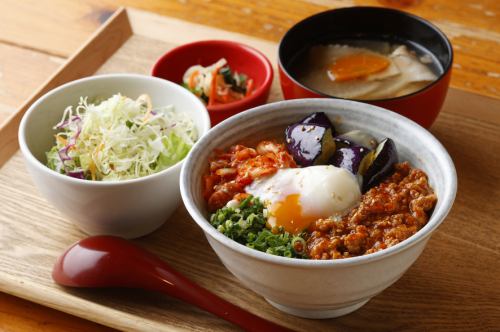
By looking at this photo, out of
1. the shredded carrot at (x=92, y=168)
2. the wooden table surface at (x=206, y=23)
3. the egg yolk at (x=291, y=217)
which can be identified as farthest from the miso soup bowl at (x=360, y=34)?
the shredded carrot at (x=92, y=168)

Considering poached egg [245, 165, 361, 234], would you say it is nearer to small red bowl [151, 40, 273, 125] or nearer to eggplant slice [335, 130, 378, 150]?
eggplant slice [335, 130, 378, 150]

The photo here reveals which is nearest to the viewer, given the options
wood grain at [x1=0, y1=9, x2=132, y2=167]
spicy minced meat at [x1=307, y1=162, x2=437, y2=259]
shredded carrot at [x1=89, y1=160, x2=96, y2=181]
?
spicy minced meat at [x1=307, y1=162, x2=437, y2=259]

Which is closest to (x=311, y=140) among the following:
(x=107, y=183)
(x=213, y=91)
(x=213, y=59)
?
(x=107, y=183)

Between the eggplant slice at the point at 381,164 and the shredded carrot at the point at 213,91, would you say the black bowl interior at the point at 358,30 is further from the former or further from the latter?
the eggplant slice at the point at 381,164

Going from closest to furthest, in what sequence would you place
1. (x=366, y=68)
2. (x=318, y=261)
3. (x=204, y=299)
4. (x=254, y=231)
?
(x=318, y=261) < (x=254, y=231) < (x=204, y=299) < (x=366, y=68)

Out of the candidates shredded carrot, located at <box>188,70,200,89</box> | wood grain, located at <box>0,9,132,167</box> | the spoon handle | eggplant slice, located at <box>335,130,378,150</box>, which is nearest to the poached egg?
eggplant slice, located at <box>335,130,378,150</box>

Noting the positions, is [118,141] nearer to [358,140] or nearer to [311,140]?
[311,140]

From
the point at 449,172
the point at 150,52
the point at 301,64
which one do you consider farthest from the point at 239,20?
the point at 449,172
